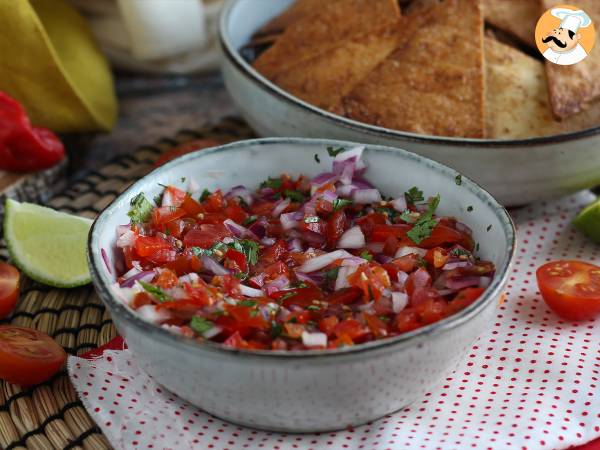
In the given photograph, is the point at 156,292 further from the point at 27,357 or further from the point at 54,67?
the point at 54,67

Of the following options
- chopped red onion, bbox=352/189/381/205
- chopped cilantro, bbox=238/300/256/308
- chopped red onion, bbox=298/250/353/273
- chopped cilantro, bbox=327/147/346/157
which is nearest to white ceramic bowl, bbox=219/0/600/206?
chopped cilantro, bbox=327/147/346/157

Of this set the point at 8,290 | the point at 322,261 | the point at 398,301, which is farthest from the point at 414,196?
→ the point at 8,290

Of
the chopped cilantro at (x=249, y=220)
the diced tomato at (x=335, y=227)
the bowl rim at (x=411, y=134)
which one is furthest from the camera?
the bowl rim at (x=411, y=134)

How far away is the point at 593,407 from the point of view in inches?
80.0

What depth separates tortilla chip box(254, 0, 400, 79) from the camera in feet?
9.48

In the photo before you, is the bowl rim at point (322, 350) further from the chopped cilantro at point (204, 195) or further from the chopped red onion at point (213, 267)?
the chopped red onion at point (213, 267)

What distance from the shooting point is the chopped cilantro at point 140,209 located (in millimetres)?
2268

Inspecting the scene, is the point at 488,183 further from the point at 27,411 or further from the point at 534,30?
the point at 27,411

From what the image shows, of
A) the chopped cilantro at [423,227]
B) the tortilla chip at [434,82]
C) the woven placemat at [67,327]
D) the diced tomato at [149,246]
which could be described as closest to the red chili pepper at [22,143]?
the woven placemat at [67,327]

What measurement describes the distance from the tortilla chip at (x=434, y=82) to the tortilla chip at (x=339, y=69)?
56 millimetres

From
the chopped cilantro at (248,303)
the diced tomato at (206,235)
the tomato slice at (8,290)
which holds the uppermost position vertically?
the chopped cilantro at (248,303)

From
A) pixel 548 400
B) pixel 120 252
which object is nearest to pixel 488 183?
pixel 548 400

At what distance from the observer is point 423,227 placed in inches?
87.7

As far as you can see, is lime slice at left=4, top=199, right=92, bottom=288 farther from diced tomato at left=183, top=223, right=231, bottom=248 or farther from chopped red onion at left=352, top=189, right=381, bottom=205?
chopped red onion at left=352, top=189, right=381, bottom=205
